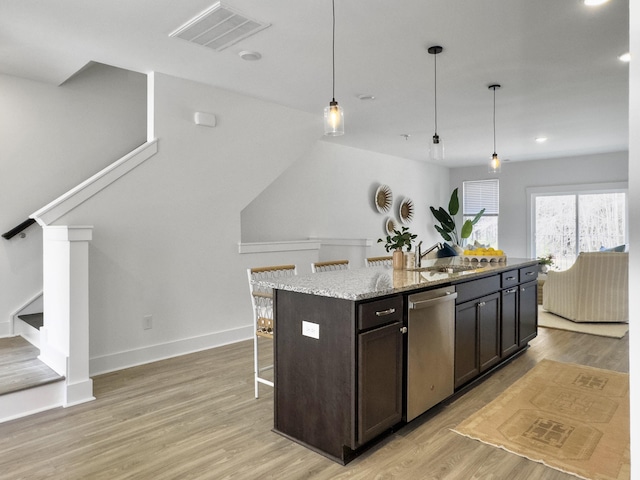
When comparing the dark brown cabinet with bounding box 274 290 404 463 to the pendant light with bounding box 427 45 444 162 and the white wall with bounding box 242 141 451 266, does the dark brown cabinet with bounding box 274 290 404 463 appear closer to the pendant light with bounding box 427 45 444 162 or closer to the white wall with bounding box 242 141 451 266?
the pendant light with bounding box 427 45 444 162

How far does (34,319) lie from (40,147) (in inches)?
65.2

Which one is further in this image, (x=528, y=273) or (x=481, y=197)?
(x=481, y=197)

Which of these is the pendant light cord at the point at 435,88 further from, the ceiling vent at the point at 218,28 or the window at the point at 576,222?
the window at the point at 576,222

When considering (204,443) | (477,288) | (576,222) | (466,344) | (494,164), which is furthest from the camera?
(576,222)

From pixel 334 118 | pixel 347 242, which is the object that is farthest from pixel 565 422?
pixel 347 242

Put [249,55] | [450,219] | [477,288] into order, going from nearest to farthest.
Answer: [477,288] → [249,55] → [450,219]

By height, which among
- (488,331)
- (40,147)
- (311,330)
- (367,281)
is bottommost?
(488,331)

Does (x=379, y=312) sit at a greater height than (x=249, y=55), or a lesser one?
lesser

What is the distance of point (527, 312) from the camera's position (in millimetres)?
4391

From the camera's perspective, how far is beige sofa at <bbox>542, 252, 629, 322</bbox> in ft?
17.8

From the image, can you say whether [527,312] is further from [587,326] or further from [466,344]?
[587,326]

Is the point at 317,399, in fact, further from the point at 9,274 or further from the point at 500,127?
the point at 500,127

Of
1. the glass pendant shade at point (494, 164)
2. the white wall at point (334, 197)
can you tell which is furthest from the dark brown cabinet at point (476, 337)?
the white wall at point (334, 197)

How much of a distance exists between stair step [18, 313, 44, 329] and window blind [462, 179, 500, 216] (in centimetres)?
861
